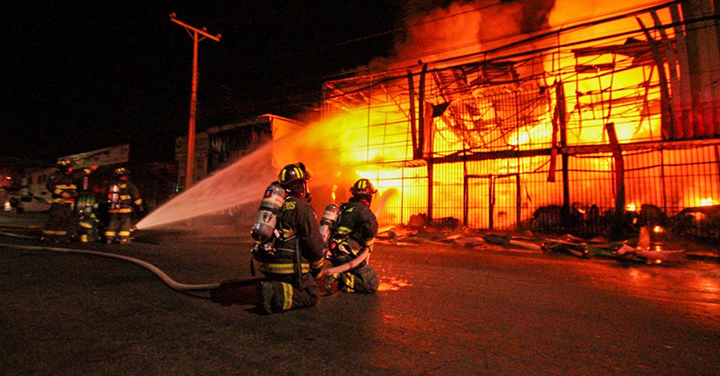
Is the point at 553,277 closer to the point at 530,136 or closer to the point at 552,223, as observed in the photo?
the point at 552,223

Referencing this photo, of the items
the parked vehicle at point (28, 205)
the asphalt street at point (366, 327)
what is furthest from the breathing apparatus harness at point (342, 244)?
the parked vehicle at point (28, 205)

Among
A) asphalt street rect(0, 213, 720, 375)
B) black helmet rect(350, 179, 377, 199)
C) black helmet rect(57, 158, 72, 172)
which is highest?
black helmet rect(57, 158, 72, 172)

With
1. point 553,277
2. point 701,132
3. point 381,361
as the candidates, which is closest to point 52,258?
point 381,361

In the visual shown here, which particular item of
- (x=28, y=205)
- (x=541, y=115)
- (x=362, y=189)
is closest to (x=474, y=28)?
(x=541, y=115)

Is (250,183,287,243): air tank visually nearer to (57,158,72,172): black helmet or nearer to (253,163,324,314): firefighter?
(253,163,324,314): firefighter

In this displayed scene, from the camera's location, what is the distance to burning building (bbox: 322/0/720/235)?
11367mm

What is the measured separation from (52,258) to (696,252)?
1422cm

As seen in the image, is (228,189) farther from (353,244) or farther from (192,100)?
(353,244)

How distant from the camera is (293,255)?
12.2 ft

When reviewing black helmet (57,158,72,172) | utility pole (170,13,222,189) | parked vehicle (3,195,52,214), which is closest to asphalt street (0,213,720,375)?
black helmet (57,158,72,172)

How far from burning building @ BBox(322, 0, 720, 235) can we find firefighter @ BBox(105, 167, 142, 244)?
10.5 meters

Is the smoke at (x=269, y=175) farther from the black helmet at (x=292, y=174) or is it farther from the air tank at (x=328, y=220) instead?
the black helmet at (x=292, y=174)

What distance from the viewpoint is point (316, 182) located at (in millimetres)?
20562

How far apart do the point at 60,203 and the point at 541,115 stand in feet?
52.7
